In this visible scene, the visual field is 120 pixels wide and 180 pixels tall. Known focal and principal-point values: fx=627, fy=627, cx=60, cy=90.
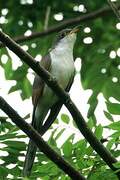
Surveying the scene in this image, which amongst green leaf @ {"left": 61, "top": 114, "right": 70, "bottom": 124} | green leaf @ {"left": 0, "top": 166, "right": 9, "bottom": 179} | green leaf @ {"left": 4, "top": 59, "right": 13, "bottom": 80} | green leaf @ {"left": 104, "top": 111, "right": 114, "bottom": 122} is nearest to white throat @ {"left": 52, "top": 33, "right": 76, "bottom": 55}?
green leaf @ {"left": 4, "top": 59, "right": 13, "bottom": 80}

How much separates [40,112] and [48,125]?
73cm

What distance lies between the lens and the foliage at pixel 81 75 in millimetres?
3844

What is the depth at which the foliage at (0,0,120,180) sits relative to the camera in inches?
151

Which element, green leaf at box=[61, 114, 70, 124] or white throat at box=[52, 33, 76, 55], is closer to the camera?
green leaf at box=[61, 114, 70, 124]

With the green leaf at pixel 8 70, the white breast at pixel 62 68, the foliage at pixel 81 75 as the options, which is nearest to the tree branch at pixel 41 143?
the foliage at pixel 81 75

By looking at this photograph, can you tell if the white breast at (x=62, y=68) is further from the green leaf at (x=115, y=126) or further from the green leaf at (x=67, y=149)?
the green leaf at (x=115, y=126)

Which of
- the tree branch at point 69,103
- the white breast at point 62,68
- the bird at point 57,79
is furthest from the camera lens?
the white breast at point 62,68

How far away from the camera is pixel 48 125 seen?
Answer: 15.6 feet

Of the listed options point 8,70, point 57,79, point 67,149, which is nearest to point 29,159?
point 67,149

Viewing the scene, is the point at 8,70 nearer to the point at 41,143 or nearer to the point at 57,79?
the point at 57,79

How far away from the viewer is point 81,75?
22.1ft

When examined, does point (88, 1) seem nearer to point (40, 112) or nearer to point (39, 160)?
point (40, 112)

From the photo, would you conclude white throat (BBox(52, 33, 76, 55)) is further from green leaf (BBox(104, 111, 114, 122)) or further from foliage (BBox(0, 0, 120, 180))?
green leaf (BBox(104, 111, 114, 122))

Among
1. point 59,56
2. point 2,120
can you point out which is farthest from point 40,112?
point 2,120
